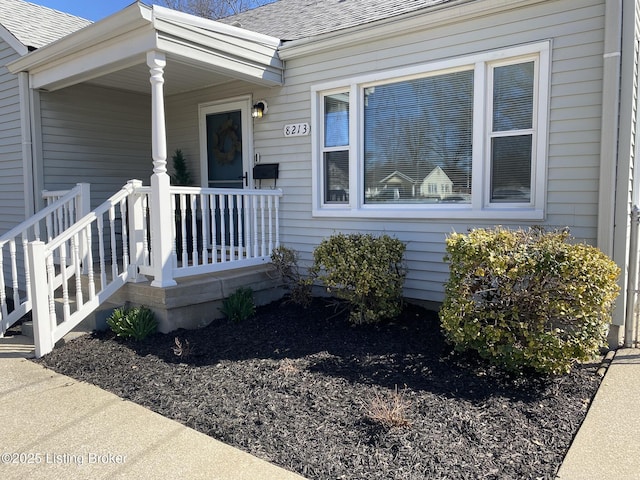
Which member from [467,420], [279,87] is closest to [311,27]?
[279,87]

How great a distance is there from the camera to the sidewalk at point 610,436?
244cm

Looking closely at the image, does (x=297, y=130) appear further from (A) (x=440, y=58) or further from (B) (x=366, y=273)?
(B) (x=366, y=273)

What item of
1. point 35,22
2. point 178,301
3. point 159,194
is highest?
point 35,22

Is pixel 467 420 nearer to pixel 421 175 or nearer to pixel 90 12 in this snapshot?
pixel 421 175

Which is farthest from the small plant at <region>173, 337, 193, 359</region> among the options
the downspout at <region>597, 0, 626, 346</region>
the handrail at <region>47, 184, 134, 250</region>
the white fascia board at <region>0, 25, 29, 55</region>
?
the white fascia board at <region>0, 25, 29, 55</region>

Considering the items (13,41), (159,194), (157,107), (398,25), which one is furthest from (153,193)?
(13,41)

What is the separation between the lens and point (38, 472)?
2590 mm

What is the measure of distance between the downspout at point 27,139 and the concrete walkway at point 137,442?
3586mm

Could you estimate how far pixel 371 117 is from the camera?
549cm

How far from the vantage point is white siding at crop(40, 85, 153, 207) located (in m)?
6.55

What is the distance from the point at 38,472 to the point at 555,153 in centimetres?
454

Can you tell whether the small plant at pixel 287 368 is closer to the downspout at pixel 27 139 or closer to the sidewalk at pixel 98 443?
the sidewalk at pixel 98 443

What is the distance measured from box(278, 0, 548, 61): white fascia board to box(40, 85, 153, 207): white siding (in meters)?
2.93

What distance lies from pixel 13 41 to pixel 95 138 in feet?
5.16
